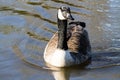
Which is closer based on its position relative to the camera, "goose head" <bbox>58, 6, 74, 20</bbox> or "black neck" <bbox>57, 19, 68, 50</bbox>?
"goose head" <bbox>58, 6, 74, 20</bbox>

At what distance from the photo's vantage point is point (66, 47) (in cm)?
1093

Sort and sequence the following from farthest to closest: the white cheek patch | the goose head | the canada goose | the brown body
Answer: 1. the brown body
2. the canada goose
3. the white cheek patch
4. the goose head

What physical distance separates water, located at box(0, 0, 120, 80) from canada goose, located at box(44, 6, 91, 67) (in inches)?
8.7

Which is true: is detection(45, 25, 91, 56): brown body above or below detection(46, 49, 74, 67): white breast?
above

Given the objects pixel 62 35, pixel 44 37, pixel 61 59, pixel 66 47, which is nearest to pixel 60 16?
pixel 62 35

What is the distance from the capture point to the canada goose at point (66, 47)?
425 inches

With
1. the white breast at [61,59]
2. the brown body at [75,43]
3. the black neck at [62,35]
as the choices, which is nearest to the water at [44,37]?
the white breast at [61,59]

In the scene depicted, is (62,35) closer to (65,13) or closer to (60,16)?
(60,16)

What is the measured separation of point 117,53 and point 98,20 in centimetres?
298

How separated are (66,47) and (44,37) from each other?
6.89 feet

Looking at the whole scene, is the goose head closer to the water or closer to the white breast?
the white breast

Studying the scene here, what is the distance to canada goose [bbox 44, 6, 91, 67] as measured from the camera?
10.8 m

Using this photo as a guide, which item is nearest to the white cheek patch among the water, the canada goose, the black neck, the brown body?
the canada goose

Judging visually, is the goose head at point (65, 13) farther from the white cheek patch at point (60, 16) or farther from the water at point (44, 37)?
the water at point (44, 37)
